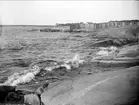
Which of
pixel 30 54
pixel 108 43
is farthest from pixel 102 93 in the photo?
pixel 108 43

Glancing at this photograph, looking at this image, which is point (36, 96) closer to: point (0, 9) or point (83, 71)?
point (83, 71)

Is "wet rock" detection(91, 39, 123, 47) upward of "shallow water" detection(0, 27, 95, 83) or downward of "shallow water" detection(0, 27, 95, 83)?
upward

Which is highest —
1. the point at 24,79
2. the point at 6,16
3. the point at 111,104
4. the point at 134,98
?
the point at 6,16

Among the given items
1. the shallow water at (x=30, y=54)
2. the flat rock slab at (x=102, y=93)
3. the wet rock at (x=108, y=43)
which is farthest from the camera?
the wet rock at (x=108, y=43)

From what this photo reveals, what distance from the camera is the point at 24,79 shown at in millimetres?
5934

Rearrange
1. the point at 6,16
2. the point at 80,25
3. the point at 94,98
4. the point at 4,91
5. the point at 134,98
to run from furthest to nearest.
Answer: the point at 80,25, the point at 6,16, the point at 4,91, the point at 94,98, the point at 134,98

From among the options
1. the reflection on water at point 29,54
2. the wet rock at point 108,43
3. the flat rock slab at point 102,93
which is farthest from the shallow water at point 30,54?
the flat rock slab at point 102,93

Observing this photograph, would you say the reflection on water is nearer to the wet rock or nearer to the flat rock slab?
the wet rock

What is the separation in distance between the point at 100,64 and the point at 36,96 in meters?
4.07

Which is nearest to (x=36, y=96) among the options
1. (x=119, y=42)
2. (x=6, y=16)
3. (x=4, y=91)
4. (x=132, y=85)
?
(x=4, y=91)

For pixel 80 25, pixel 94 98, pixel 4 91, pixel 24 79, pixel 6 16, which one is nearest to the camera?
pixel 94 98

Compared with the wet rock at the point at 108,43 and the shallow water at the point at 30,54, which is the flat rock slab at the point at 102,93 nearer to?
the shallow water at the point at 30,54

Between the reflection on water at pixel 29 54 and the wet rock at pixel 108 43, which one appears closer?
Result: the reflection on water at pixel 29 54

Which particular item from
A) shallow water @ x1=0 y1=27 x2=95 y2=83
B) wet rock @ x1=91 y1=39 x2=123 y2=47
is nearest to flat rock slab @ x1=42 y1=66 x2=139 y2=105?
shallow water @ x1=0 y1=27 x2=95 y2=83
